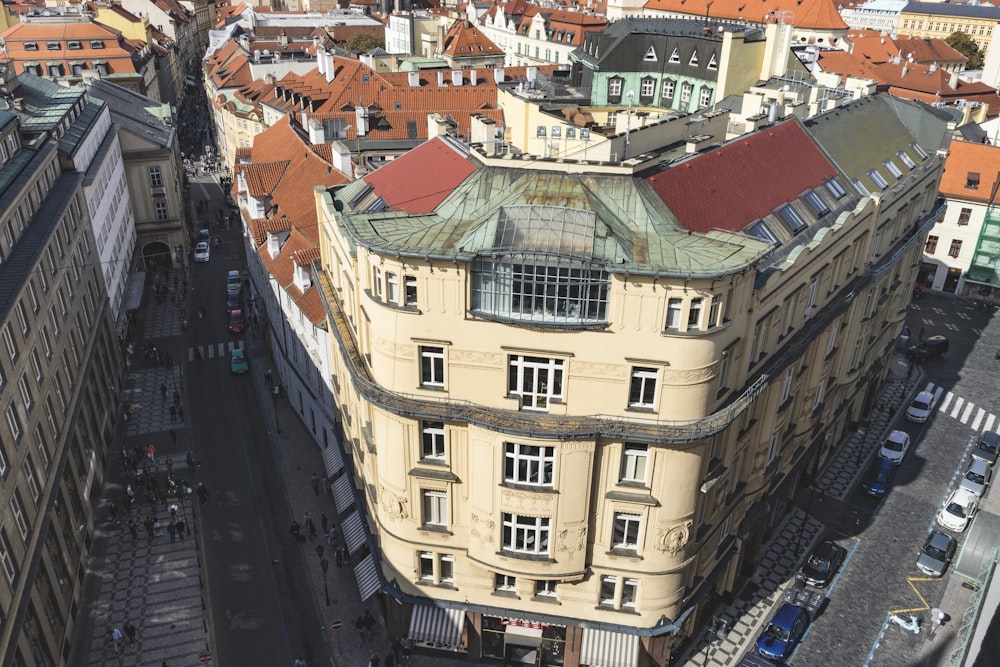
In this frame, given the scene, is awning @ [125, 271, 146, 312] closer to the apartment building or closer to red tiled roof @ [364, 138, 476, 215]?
the apartment building

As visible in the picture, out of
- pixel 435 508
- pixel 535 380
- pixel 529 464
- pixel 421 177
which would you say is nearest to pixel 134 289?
pixel 421 177

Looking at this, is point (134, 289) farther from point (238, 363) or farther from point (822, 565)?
point (822, 565)

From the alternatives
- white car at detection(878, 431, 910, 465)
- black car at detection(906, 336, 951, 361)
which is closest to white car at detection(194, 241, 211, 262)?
white car at detection(878, 431, 910, 465)

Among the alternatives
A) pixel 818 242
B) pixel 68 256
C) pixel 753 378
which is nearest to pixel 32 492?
pixel 68 256

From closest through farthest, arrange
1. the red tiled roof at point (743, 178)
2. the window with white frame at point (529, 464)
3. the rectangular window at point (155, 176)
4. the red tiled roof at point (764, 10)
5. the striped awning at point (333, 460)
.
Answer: the window with white frame at point (529, 464)
the red tiled roof at point (743, 178)
the striped awning at point (333, 460)
the rectangular window at point (155, 176)
the red tiled roof at point (764, 10)

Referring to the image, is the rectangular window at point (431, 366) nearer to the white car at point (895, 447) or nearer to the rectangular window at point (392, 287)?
the rectangular window at point (392, 287)

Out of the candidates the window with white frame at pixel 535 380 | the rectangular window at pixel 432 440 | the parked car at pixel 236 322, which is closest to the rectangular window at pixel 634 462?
the window with white frame at pixel 535 380
